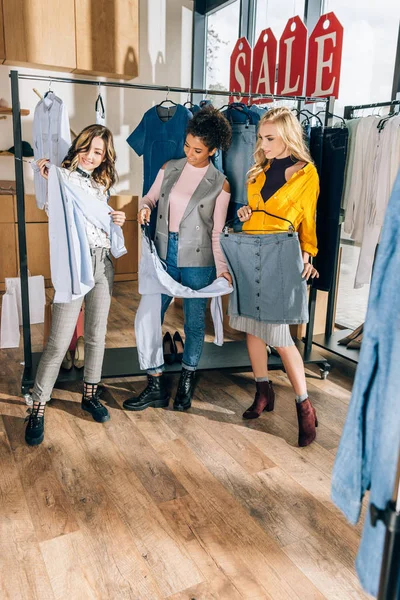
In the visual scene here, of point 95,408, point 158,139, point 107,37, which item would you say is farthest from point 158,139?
point 107,37

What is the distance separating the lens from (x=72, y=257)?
7.48 feet

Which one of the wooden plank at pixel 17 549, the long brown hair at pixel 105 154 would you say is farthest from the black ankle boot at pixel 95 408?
the long brown hair at pixel 105 154

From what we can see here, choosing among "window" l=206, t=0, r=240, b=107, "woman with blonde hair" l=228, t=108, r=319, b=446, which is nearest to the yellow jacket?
"woman with blonde hair" l=228, t=108, r=319, b=446

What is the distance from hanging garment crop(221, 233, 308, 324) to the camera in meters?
2.30

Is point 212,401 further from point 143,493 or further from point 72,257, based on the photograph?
point 72,257

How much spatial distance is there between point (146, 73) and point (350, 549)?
213 inches

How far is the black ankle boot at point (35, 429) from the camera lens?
235cm

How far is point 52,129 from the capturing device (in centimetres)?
284

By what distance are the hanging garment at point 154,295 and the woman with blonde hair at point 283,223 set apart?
0.20 metres

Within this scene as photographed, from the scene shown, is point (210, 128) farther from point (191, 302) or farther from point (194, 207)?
point (191, 302)

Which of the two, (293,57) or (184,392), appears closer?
(184,392)

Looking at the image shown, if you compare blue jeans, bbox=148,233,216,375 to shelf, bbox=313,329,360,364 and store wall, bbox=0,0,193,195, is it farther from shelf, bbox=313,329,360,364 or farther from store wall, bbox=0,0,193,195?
store wall, bbox=0,0,193,195

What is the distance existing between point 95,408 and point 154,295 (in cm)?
64

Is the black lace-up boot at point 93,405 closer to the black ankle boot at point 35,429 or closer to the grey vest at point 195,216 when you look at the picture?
the black ankle boot at point 35,429
